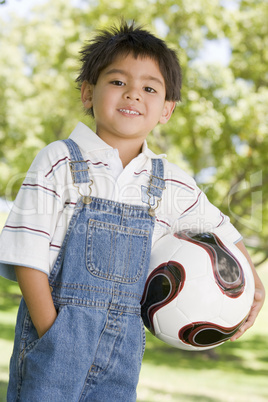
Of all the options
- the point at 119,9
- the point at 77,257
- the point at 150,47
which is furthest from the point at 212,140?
the point at 77,257

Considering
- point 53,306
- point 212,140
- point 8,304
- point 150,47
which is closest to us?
point 53,306

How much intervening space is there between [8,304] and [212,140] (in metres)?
5.86

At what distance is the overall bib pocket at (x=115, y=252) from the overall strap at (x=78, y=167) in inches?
6.0

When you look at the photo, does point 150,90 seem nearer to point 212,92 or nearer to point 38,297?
point 38,297

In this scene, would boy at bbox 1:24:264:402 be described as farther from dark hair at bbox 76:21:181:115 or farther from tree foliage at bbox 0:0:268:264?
tree foliage at bbox 0:0:268:264

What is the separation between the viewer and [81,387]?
1.81 m

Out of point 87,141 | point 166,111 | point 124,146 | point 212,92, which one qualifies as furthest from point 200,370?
point 87,141

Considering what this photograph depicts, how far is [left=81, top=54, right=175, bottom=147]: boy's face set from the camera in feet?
6.66

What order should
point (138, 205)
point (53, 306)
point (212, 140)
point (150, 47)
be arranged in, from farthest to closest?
point (212, 140), point (150, 47), point (138, 205), point (53, 306)

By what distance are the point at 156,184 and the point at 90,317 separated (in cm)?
58

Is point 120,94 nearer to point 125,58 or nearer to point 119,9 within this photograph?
point 125,58

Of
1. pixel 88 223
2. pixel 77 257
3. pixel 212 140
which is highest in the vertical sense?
pixel 212 140

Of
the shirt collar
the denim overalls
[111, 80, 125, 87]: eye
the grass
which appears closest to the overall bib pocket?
the denim overalls

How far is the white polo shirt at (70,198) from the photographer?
178 centimetres
